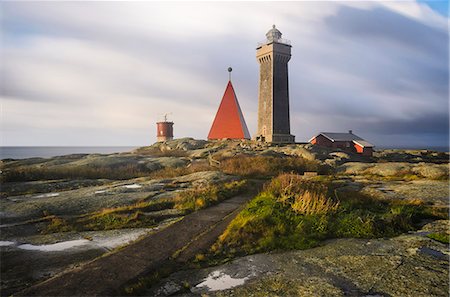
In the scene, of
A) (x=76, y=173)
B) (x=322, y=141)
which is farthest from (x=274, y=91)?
(x=76, y=173)

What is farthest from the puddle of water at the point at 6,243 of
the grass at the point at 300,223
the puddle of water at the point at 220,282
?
the puddle of water at the point at 220,282

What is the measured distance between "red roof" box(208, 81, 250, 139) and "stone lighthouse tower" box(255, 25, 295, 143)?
3418 mm

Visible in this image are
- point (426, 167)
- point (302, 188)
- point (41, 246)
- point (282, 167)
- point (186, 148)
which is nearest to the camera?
point (41, 246)

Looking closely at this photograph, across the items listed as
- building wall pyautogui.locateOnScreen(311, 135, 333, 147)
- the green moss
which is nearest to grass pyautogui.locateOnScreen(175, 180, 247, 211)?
the green moss

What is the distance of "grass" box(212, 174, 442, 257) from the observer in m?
8.91

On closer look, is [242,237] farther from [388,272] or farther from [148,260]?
[388,272]

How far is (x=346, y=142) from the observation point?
54375 millimetres

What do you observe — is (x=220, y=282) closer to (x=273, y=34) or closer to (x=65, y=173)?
(x=65, y=173)

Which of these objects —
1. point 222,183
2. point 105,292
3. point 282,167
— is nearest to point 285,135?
point 282,167

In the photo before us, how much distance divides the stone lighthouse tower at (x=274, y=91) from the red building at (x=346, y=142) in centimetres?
647

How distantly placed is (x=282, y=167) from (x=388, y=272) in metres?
20.2

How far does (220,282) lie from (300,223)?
4.53 m

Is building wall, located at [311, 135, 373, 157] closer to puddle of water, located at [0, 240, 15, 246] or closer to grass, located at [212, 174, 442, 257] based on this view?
grass, located at [212, 174, 442, 257]

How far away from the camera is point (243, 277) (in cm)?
682
